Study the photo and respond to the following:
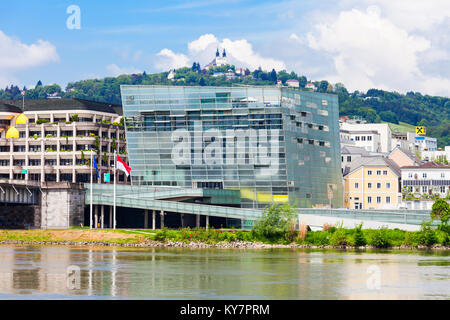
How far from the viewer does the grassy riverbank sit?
149750mm

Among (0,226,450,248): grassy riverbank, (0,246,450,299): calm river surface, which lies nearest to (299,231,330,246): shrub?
(0,226,450,248): grassy riverbank

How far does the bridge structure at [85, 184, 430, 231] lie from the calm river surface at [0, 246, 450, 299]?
33.9 metres

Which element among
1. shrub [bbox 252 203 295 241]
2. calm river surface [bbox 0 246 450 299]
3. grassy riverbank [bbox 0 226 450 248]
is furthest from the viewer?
shrub [bbox 252 203 295 241]

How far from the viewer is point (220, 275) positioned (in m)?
91.9

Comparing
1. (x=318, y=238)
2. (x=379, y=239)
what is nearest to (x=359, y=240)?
(x=379, y=239)

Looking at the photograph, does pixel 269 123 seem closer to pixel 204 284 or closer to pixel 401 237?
pixel 401 237

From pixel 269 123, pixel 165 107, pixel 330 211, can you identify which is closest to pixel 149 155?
pixel 165 107

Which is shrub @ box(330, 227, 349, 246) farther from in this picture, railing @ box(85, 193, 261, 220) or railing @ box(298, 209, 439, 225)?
railing @ box(85, 193, 261, 220)

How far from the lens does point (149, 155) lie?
19862 centimetres

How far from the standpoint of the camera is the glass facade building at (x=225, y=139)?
191375mm

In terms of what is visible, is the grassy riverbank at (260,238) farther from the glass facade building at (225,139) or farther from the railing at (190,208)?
the glass facade building at (225,139)

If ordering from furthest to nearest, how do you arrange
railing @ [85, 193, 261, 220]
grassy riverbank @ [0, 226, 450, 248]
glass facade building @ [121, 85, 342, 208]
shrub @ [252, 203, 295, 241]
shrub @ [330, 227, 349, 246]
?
1. glass facade building @ [121, 85, 342, 208]
2. railing @ [85, 193, 261, 220]
3. shrub @ [252, 203, 295, 241]
4. shrub @ [330, 227, 349, 246]
5. grassy riverbank @ [0, 226, 450, 248]

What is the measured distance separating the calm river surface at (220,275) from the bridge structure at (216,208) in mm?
33909
